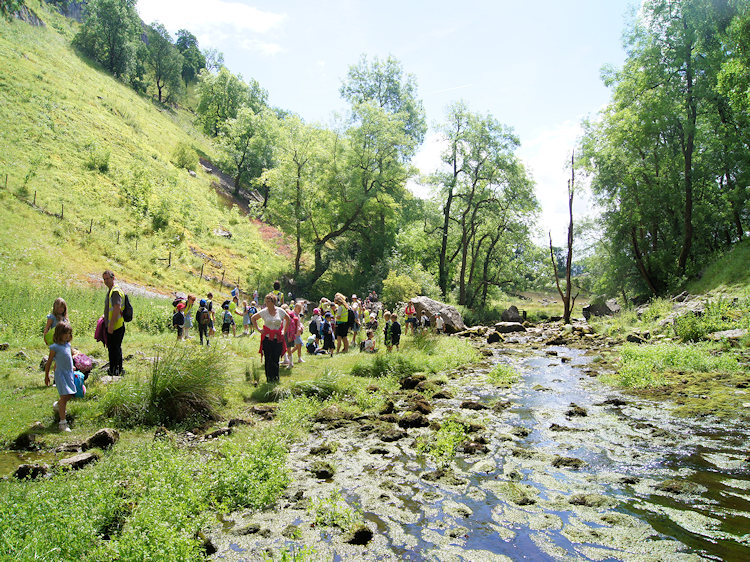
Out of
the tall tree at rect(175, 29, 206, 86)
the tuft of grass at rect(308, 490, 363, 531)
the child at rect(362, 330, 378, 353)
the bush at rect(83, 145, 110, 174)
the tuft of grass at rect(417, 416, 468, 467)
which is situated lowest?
the tuft of grass at rect(308, 490, 363, 531)

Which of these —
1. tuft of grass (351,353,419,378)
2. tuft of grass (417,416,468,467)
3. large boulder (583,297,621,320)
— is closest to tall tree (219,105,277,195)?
large boulder (583,297,621,320)

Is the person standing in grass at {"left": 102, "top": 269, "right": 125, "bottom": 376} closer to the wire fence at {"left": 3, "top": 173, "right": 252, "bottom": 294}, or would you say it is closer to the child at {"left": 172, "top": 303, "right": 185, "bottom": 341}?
the child at {"left": 172, "top": 303, "right": 185, "bottom": 341}

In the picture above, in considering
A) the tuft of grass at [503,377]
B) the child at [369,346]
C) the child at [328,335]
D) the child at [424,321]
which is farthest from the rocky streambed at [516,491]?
the child at [424,321]

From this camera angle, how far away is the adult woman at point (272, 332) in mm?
11562

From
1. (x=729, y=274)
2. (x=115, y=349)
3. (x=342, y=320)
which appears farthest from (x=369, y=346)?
(x=729, y=274)

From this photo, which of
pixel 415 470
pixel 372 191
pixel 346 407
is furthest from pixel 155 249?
pixel 415 470

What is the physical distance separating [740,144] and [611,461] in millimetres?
28017

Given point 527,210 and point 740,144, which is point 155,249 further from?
point 740,144

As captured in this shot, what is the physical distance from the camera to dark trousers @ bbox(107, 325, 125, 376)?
10477 millimetres

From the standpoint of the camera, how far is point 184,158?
5091 cm

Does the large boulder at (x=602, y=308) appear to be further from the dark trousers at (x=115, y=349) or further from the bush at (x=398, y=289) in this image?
the dark trousers at (x=115, y=349)

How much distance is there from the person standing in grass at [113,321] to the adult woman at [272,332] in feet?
9.30

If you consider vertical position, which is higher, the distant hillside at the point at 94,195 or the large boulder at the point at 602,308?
the distant hillside at the point at 94,195

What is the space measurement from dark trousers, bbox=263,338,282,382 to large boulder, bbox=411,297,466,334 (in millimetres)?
18012
